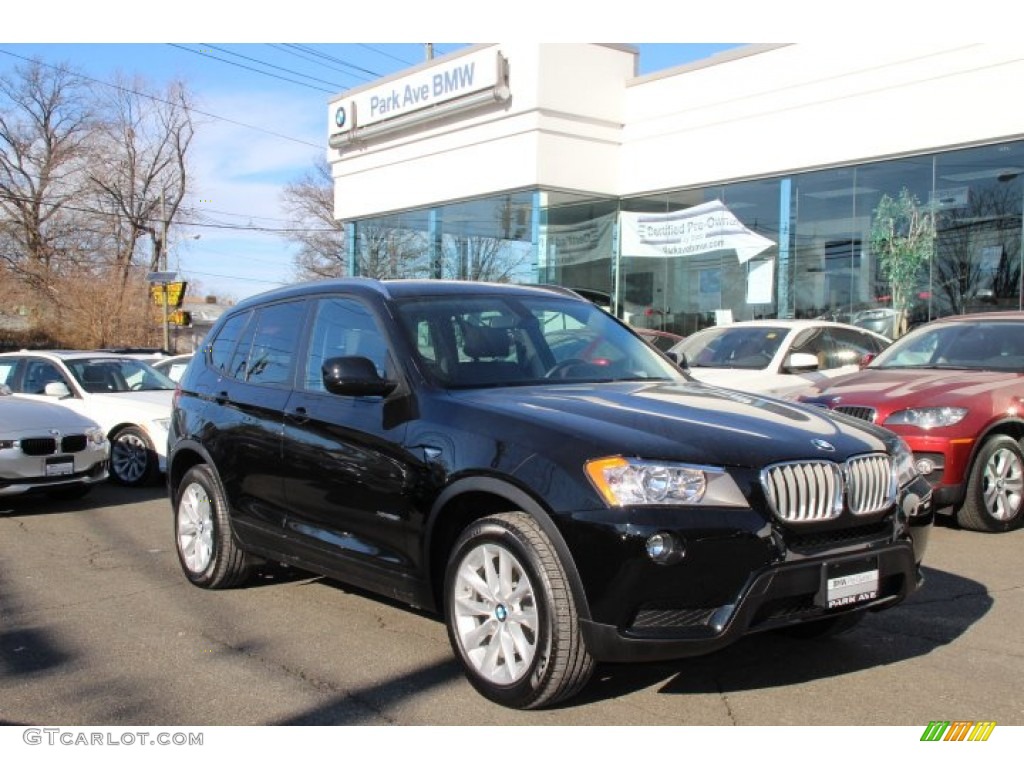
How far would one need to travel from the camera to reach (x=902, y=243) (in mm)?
15594

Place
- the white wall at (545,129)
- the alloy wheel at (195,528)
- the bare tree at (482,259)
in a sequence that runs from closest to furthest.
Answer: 1. the alloy wheel at (195,528)
2. the white wall at (545,129)
3. the bare tree at (482,259)

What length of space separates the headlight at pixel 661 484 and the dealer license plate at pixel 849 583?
0.46 meters

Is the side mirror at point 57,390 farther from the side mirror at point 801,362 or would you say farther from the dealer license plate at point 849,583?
the dealer license plate at point 849,583

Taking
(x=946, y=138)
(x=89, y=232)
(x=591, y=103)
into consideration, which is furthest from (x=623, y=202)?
(x=89, y=232)

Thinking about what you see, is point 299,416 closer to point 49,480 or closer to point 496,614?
point 496,614

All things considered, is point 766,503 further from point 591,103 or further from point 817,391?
point 591,103

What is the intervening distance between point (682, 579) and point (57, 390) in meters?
9.12

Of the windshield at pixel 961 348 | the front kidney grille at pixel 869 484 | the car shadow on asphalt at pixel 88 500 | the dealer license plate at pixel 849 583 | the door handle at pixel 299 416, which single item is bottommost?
the car shadow on asphalt at pixel 88 500

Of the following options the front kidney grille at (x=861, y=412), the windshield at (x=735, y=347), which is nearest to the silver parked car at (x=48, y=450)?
the windshield at (x=735, y=347)

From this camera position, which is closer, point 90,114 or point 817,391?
point 817,391

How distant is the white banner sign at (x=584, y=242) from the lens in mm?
19656

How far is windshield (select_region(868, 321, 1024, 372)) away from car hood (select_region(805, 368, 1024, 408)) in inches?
10.3
